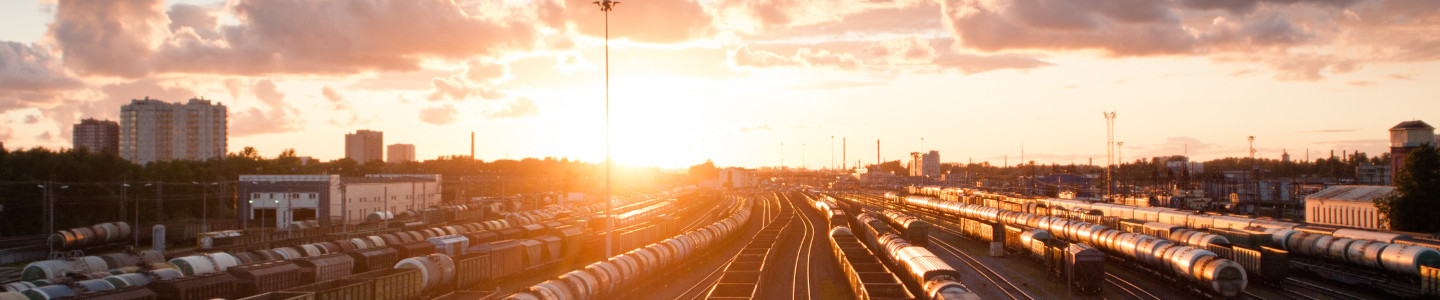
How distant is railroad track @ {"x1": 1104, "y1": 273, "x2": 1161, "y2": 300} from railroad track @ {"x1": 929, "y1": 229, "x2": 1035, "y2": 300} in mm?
4398

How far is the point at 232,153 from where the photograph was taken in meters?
126

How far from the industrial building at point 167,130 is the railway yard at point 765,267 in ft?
493

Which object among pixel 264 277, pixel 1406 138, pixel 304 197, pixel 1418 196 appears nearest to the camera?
pixel 264 277

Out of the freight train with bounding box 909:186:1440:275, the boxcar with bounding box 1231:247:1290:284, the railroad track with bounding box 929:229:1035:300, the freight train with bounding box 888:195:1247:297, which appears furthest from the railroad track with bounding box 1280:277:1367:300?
the railroad track with bounding box 929:229:1035:300

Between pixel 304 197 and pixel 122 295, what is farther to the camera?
pixel 304 197

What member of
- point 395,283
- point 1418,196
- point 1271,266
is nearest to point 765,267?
point 395,283

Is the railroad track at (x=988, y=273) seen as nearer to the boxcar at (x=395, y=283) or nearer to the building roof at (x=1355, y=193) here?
the boxcar at (x=395, y=283)

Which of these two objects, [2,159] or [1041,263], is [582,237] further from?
[2,159]

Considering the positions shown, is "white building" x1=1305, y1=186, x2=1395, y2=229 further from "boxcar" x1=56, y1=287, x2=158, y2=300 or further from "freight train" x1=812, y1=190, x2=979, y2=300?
"boxcar" x1=56, y1=287, x2=158, y2=300

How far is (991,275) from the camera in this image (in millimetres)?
41312

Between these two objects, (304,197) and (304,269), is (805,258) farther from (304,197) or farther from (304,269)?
(304,197)

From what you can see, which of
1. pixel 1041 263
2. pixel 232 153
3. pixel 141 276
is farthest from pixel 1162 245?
pixel 232 153

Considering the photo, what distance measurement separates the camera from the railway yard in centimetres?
2928

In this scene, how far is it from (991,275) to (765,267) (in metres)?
11.8
